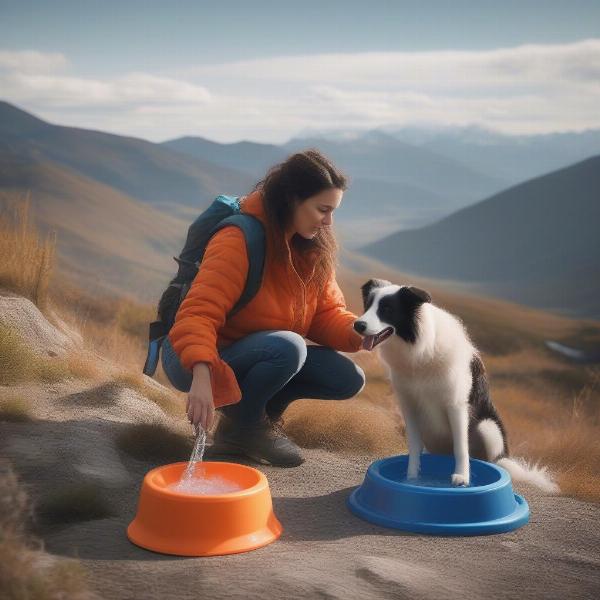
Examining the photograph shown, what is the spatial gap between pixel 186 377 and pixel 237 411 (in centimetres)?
33

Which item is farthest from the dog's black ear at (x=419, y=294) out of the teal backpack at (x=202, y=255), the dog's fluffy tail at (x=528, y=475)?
the dog's fluffy tail at (x=528, y=475)

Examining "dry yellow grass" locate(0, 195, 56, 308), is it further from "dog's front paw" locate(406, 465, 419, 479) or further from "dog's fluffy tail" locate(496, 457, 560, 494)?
"dog's fluffy tail" locate(496, 457, 560, 494)

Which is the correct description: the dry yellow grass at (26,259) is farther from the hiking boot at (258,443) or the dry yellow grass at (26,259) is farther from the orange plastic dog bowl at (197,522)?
the orange plastic dog bowl at (197,522)

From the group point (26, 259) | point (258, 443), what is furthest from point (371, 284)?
point (26, 259)

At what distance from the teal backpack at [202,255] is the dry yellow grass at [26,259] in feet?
7.86

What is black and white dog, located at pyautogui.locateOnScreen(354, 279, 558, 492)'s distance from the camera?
3.40m

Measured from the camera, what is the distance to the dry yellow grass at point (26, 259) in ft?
19.6

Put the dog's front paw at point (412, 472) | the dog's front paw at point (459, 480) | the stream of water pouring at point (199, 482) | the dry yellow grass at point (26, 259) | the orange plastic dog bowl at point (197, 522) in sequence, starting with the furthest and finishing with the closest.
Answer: the dry yellow grass at point (26, 259)
the dog's front paw at point (412, 472)
the dog's front paw at point (459, 480)
the stream of water pouring at point (199, 482)
the orange plastic dog bowl at point (197, 522)

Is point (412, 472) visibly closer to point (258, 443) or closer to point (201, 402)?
point (258, 443)

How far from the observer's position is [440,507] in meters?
3.30

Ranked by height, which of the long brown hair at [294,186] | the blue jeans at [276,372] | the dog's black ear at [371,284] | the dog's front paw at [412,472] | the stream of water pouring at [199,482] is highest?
the long brown hair at [294,186]

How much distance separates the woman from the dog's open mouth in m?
0.47

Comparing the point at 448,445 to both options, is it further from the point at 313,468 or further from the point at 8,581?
the point at 8,581

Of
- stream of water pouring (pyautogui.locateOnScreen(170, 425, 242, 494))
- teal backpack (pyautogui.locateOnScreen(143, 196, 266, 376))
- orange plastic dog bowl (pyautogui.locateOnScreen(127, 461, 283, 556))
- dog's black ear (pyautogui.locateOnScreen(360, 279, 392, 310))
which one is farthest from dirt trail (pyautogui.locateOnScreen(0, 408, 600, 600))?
dog's black ear (pyautogui.locateOnScreen(360, 279, 392, 310))
